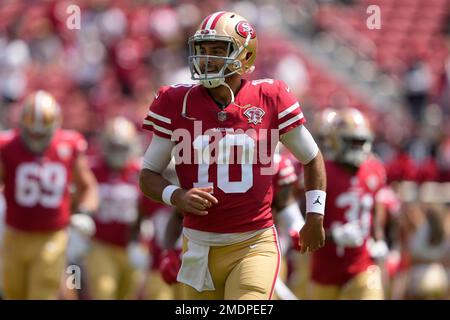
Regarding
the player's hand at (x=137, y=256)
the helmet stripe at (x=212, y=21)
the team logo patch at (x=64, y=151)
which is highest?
the helmet stripe at (x=212, y=21)

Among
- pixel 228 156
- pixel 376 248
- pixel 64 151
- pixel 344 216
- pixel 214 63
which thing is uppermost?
pixel 214 63

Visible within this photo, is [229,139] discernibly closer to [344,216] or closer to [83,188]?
[344,216]

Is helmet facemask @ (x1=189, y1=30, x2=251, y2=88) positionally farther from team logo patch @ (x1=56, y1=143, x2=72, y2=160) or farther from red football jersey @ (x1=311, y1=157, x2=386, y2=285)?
team logo patch @ (x1=56, y1=143, x2=72, y2=160)

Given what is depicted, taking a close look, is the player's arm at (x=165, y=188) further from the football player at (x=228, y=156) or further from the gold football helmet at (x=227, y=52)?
the gold football helmet at (x=227, y=52)

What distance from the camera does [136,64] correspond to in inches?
581

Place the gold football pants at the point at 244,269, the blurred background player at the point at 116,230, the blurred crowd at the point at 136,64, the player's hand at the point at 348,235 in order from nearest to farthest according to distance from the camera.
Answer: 1. the gold football pants at the point at 244,269
2. the player's hand at the point at 348,235
3. the blurred background player at the point at 116,230
4. the blurred crowd at the point at 136,64

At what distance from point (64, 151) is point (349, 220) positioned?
1965mm

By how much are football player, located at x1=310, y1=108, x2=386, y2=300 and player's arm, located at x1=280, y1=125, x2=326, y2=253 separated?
197 cm

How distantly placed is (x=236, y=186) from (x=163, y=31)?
1052 centimetres

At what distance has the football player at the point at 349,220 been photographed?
264 inches

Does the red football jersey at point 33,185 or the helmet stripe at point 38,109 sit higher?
the helmet stripe at point 38,109

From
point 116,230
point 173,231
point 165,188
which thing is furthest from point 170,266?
point 116,230

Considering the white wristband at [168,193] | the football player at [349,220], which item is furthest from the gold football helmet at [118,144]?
the white wristband at [168,193]

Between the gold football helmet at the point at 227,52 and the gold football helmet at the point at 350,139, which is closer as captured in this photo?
the gold football helmet at the point at 227,52
